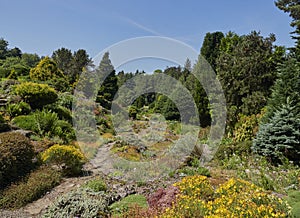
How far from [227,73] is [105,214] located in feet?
38.2

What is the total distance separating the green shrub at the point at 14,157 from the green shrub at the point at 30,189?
27cm

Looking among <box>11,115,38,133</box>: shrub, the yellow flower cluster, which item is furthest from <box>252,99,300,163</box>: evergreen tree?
<box>11,115,38,133</box>: shrub

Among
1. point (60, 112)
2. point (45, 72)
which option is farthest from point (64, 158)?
point (45, 72)

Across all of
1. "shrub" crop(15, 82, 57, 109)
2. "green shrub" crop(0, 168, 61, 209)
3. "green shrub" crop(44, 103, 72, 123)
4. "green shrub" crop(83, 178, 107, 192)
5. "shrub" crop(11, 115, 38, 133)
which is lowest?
"green shrub" crop(0, 168, 61, 209)

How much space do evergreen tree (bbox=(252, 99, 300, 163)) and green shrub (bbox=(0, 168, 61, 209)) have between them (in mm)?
6242

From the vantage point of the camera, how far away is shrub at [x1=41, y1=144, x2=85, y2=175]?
19.1 feet

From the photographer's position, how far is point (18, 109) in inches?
356

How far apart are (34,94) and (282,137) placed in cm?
903

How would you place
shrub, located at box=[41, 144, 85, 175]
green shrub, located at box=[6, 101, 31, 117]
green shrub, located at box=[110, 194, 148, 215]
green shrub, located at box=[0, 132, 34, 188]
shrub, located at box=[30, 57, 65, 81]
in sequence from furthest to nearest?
1. shrub, located at box=[30, 57, 65, 81]
2. green shrub, located at box=[6, 101, 31, 117]
3. shrub, located at box=[41, 144, 85, 175]
4. green shrub, located at box=[0, 132, 34, 188]
5. green shrub, located at box=[110, 194, 148, 215]

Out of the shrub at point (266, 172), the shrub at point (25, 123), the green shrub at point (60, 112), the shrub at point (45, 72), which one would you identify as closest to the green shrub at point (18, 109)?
the shrub at point (25, 123)

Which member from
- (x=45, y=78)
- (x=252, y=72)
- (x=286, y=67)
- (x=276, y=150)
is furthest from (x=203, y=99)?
→ (x=45, y=78)

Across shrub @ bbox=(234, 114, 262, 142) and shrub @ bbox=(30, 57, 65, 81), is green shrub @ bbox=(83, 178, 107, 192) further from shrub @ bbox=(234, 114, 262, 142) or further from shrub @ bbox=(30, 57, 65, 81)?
shrub @ bbox=(30, 57, 65, 81)

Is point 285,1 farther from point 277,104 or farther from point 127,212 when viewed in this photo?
point 127,212

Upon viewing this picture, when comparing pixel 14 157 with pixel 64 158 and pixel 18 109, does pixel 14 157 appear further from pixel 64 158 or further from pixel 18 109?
pixel 18 109
